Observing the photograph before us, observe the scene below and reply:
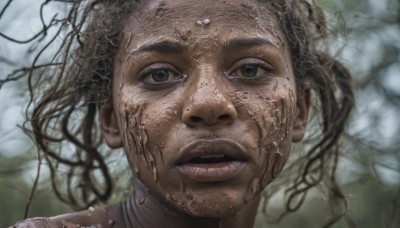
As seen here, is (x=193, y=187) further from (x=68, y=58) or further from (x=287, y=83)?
(x=68, y=58)

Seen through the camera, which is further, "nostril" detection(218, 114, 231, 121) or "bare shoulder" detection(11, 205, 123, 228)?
"bare shoulder" detection(11, 205, 123, 228)

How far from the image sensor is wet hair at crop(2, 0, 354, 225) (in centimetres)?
308

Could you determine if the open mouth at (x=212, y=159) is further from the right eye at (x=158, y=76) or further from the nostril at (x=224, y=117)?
the right eye at (x=158, y=76)

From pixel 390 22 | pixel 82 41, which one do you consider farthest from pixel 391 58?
pixel 82 41

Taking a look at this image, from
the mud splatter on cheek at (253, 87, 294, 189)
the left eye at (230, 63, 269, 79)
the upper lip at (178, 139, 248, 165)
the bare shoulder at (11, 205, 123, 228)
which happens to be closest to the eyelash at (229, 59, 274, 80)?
the left eye at (230, 63, 269, 79)

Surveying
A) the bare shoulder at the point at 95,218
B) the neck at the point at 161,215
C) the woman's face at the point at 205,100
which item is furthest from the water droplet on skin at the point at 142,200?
the woman's face at the point at 205,100

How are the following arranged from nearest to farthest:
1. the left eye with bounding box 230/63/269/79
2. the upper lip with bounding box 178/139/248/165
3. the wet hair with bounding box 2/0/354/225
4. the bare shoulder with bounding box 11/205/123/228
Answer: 1. the upper lip with bounding box 178/139/248/165
2. the left eye with bounding box 230/63/269/79
3. the bare shoulder with bounding box 11/205/123/228
4. the wet hair with bounding box 2/0/354/225

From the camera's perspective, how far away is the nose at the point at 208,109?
97.0 inches

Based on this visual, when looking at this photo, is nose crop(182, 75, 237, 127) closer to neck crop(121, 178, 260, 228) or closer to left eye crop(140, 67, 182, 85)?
left eye crop(140, 67, 182, 85)

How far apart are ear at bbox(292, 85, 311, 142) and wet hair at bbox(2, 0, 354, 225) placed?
0.14ft

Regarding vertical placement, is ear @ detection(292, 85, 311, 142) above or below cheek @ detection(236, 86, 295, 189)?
below

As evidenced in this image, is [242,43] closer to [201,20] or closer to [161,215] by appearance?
[201,20]

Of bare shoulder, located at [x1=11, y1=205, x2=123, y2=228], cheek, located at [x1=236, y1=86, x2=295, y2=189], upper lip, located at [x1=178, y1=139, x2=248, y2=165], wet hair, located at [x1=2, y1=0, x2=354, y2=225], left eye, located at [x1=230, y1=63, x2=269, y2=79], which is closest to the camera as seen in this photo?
upper lip, located at [x1=178, y1=139, x2=248, y2=165]

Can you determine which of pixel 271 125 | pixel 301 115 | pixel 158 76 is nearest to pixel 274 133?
pixel 271 125
